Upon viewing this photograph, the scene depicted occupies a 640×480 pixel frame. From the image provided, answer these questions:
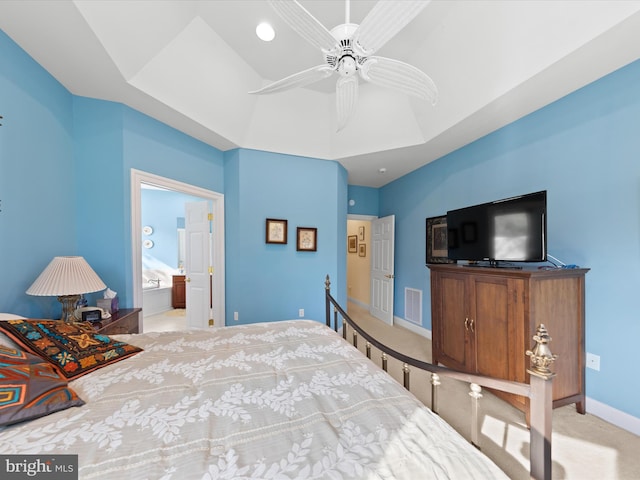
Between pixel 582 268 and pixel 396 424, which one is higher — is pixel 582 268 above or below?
above

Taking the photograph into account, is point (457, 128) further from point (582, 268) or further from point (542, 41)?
A: point (582, 268)

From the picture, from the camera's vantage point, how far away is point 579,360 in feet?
6.68

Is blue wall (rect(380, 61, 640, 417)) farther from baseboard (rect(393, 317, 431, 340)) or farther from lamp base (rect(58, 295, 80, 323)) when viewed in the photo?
lamp base (rect(58, 295, 80, 323))

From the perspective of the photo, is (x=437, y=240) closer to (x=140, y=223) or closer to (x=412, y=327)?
(x=412, y=327)

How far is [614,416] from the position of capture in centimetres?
189

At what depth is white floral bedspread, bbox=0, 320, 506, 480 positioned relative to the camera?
722 mm

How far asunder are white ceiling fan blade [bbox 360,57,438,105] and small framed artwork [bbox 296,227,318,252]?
2.33 meters

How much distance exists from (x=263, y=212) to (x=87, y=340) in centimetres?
242

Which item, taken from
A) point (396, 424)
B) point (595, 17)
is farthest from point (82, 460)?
point (595, 17)

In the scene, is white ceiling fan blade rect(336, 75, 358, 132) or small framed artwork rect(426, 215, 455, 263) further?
small framed artwork rect(426, 215, 455, 263)

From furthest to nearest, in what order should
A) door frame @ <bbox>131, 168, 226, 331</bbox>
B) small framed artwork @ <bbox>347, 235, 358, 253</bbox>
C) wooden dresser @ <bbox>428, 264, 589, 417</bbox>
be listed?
1. small framed artwork @ <bbox>347, 235, 358, 253</bbox>
2. door frame @ <bbox>131, 168, 226, 331</bbox>
3. wooden dresser @ <bbox>428, 264, 589, 417</bbox>

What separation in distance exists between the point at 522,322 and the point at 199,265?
12.3 ft

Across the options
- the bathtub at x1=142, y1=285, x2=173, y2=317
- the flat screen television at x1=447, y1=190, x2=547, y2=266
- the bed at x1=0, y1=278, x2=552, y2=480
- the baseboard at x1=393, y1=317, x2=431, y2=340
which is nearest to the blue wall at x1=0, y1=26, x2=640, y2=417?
the flat screen television at x1=447, y1=190, x2=547, y2=266

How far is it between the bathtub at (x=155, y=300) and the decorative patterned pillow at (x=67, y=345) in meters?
3.79
